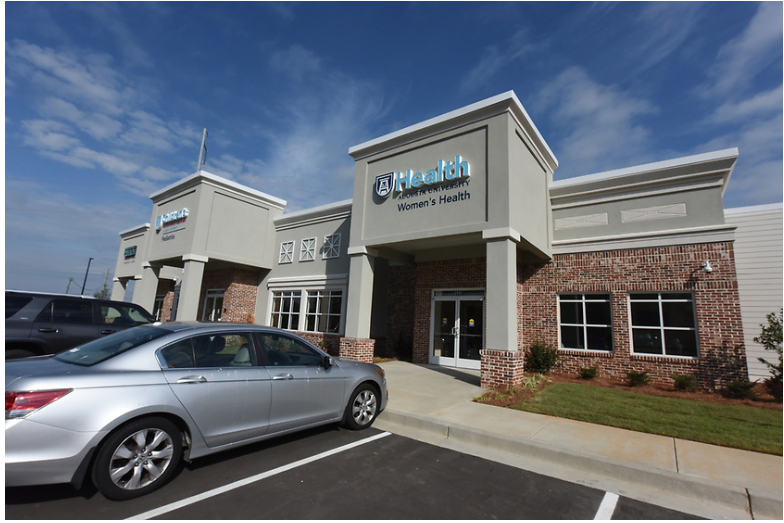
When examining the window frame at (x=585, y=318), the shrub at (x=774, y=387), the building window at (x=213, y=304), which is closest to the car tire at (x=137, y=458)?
the window frame at (x=585, y=318)

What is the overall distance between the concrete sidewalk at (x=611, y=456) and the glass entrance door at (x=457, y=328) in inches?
202

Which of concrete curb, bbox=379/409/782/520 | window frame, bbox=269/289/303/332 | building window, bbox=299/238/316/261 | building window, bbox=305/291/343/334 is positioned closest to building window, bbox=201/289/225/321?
window frame, bbox=269/289/303/332

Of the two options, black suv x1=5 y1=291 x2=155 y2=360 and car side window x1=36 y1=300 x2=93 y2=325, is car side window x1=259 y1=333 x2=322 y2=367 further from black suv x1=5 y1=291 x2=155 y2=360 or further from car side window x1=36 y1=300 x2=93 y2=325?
car side window x1=36 y1=300 x2=93 y2=325

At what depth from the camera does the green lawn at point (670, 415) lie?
5.47m

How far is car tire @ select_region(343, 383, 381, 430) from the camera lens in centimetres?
580

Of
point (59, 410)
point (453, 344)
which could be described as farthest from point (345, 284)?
point (59, 410)

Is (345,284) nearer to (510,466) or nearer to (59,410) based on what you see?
(510,466)

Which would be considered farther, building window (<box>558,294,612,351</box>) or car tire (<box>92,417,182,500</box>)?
building window (<box>558,294,612,351</box>)

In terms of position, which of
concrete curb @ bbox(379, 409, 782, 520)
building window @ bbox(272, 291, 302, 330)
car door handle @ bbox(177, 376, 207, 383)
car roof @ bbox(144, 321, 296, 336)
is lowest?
concrete curb @ bbox(379, 409, 782, 520)

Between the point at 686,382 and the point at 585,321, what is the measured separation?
2788 millimetres

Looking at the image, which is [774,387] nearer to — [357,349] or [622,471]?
[622,471]

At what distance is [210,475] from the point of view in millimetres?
4145

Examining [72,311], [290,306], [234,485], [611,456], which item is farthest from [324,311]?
[611,456]

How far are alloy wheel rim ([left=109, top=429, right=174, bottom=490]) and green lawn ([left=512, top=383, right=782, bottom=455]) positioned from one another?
5.83 m
